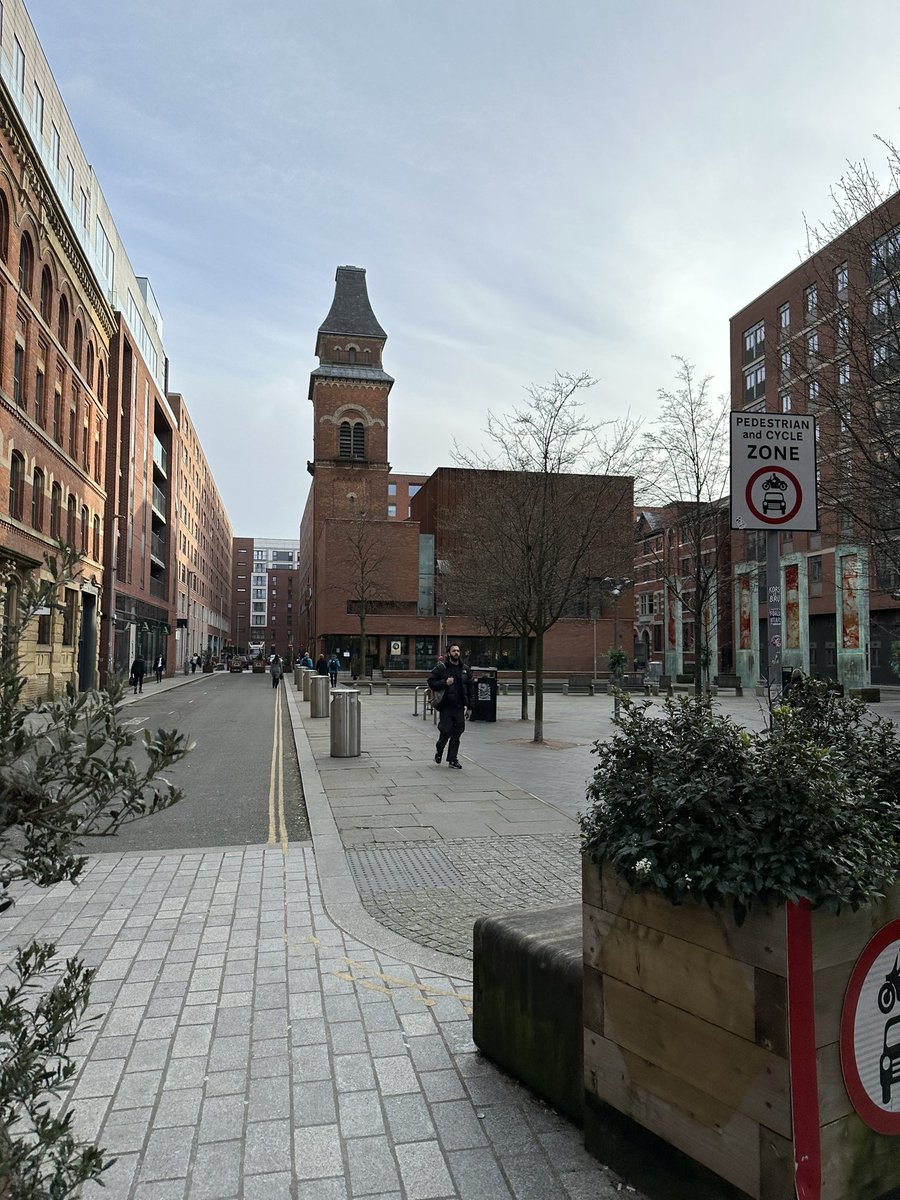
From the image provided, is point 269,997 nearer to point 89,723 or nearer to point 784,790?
point 89,723

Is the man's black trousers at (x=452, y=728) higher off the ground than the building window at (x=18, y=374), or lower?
lower

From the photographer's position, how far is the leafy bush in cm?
216

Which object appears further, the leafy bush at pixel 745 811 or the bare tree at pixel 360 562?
the bare tree at pixel 360 562

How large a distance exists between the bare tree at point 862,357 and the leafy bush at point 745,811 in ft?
29.3

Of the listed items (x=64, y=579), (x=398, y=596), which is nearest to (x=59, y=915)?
(x=64, y=579)

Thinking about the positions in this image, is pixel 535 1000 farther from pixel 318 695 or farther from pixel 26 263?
pixel 26 263

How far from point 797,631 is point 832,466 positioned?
37.5 m

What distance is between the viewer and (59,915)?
17.9 feet

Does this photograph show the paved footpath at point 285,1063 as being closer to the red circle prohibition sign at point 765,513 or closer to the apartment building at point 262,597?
the red circle prohibition sign at point 765,513

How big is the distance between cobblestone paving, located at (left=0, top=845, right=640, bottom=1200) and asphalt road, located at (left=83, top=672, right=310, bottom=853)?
1427 mm

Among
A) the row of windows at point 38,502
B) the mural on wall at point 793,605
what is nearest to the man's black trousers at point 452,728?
the row of windows at point 38,502

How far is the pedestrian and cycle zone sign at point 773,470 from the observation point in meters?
4.05

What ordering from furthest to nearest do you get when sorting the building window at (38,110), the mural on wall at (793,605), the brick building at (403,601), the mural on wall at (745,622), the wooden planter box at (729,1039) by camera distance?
the brick building at (403,601)
the mural on wall at (745,622)
the mural on wall at (793,605)
the building window at (38,110)
the wooden planter box at (729,1039)

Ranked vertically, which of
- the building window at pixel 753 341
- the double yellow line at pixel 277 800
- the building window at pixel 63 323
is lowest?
the double yellow line at pixel 277 800
